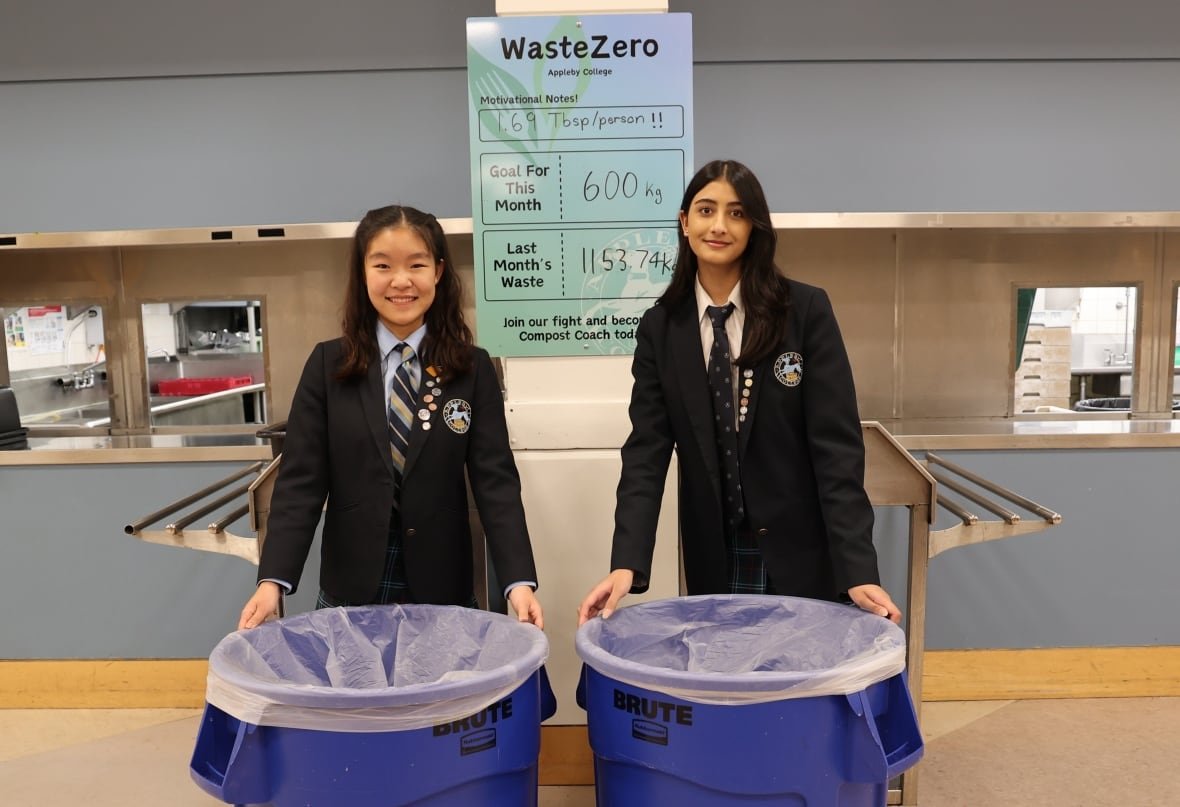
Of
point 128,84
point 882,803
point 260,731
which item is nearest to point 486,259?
point 260,731

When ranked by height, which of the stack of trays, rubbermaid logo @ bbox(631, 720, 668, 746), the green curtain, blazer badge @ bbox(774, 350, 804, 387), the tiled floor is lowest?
the tiled floor

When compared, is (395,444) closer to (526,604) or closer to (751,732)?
(526,604)

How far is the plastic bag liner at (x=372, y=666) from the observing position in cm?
106

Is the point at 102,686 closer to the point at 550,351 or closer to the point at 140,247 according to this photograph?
the point at 140,247

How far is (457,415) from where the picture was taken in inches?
64.1

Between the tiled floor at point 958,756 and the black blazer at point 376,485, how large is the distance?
36.5 inches

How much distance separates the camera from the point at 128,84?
3104 millimetres

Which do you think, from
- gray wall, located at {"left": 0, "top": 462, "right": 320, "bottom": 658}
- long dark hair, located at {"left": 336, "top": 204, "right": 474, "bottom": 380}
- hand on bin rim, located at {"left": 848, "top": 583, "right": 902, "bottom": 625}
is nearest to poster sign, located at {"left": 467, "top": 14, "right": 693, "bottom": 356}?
long dark hair, located at {"left": 336, "top": 204, "right": 474, "bottom": 380}

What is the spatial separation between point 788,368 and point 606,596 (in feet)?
1.73

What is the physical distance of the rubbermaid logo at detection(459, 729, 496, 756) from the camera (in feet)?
3.65

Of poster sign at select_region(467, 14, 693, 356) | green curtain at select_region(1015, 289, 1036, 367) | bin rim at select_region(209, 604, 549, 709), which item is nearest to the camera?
bin rim at select_region(209, 604, 549, 709)

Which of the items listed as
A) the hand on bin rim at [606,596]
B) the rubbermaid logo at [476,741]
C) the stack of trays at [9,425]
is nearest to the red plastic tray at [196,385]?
the stack of trays at [9,425]

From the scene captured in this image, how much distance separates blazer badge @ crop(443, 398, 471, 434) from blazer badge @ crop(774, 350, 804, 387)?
580 mm

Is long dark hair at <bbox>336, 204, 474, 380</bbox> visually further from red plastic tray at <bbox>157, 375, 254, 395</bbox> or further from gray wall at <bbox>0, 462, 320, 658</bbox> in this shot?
red plastic tray at <bbox>157, 375, 254, 395</bbox>
